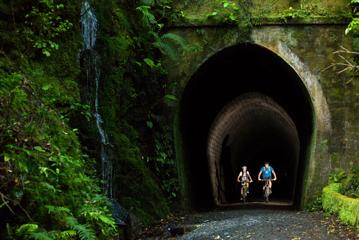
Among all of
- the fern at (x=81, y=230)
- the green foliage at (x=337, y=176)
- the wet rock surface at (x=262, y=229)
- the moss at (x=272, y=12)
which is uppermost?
the moss at (x=272, y=12)

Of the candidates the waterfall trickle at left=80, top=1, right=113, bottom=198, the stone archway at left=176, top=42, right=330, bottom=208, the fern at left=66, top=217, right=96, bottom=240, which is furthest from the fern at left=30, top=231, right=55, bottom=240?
the stone archway at left=176, top=42, right=330, bottom=208

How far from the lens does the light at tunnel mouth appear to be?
68.4 ft

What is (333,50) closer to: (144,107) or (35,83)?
(144,107)

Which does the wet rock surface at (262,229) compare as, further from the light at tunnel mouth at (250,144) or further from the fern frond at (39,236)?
the light at tunnel mouth at (250,144)

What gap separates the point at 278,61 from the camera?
1470cm

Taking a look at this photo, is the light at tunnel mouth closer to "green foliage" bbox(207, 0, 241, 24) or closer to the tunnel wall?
the tunnel wall

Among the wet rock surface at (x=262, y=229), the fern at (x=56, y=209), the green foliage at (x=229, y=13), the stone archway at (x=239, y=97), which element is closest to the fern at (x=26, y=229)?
the fern at (x=56, y=209)

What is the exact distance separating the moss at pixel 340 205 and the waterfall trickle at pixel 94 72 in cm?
488

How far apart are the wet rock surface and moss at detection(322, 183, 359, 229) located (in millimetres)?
192

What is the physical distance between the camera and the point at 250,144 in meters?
30.2

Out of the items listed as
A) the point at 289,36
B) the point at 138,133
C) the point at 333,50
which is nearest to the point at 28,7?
the point at 138,133

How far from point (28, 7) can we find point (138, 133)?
4706 mm

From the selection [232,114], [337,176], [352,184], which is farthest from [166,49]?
[232,114]

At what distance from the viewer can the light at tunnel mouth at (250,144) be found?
20844 mm
